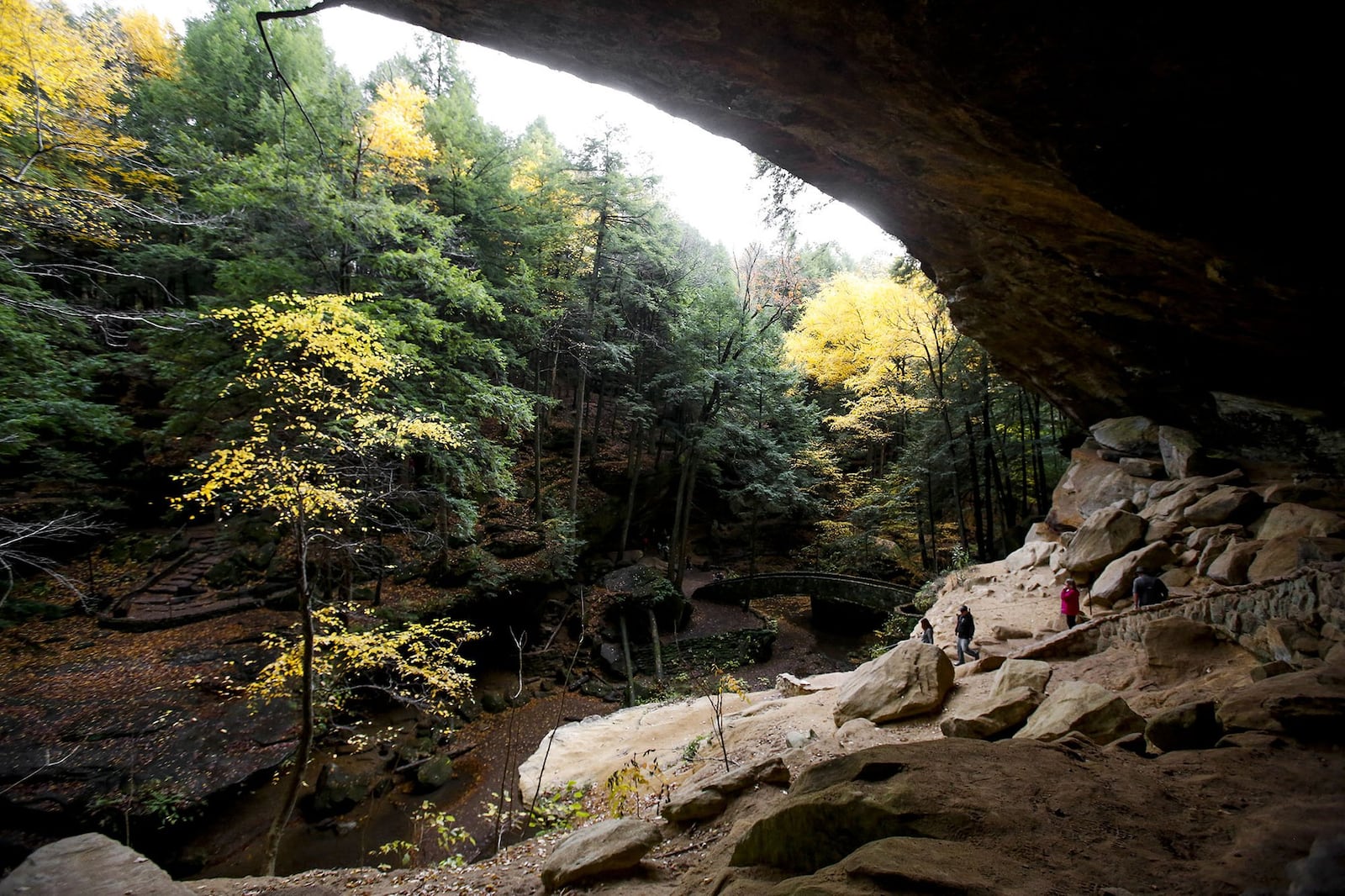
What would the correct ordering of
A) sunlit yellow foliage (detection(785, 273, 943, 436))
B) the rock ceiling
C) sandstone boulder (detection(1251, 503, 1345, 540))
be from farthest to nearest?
sunlit yellow foliage (detection(785, 273, 943, 436)), sandstone boulder (detection(1251, 503, 1345, 540)), the rock ceiling

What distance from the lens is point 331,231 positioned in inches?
435

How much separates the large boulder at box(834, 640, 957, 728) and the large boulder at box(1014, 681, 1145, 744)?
1.59m

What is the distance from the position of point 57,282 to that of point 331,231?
37.4 ft

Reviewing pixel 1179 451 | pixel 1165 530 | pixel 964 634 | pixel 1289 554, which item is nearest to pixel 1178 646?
pixel 1289 554

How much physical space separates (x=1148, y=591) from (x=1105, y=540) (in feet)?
6.93

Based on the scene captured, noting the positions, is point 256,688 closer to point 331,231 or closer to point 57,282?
point 331,231

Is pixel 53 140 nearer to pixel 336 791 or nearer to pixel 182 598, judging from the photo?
pixel 182 598

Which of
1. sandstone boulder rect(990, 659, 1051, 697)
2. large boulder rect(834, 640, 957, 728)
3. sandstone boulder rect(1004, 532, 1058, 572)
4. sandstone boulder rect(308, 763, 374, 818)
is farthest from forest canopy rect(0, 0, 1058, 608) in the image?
sandstone boulder rect(990, 659, 1051, 697)

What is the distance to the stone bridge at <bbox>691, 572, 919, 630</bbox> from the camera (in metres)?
16.2

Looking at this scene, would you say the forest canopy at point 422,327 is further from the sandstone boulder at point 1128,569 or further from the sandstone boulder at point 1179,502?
the sandstone boulder at point 1128,569

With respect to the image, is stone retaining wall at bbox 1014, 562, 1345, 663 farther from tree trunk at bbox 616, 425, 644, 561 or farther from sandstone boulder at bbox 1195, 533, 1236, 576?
tree trunk at bbox 616, 425, 644, 561

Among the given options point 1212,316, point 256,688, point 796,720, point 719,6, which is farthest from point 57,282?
point 1212,316

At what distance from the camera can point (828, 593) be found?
58.4 feet

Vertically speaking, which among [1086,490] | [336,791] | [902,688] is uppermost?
[1086,490]
